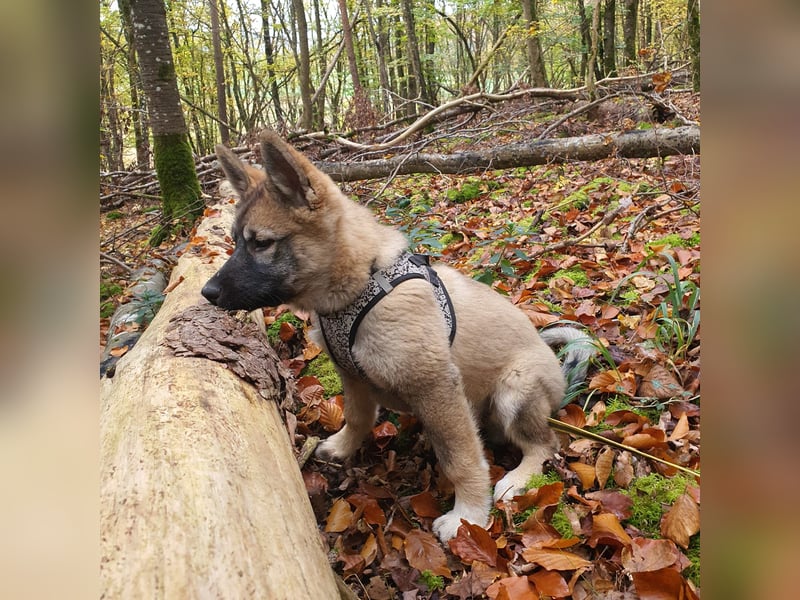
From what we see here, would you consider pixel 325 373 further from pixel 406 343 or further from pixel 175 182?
pixel 175 182

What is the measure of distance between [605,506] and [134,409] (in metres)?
2.52

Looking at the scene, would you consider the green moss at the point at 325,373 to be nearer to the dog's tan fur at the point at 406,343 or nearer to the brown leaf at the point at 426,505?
the dog's tan fur at the point at 406,343

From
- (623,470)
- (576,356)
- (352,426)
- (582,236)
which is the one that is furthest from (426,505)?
(582,236)

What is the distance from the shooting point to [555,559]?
273cm

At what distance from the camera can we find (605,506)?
3.01 meters

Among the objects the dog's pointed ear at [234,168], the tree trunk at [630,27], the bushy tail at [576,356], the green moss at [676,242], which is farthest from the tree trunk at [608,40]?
the dog's pointed ear at [234,168]

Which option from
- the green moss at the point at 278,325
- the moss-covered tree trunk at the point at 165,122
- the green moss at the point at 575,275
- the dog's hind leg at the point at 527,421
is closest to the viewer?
the dog's hind leg at the point at 527,421

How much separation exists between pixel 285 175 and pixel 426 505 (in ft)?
7.50

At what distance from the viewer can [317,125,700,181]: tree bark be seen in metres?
8.03

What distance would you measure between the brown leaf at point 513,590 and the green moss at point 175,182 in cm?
713

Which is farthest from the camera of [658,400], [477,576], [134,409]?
[658,400]

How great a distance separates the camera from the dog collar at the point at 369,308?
335cm
